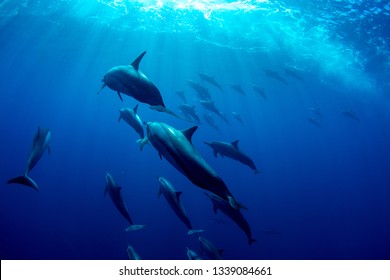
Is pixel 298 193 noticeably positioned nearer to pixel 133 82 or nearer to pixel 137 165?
pixel 137 165

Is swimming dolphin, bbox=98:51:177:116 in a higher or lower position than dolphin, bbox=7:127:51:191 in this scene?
higher

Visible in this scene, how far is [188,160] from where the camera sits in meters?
2.50

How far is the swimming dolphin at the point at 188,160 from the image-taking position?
245 cm

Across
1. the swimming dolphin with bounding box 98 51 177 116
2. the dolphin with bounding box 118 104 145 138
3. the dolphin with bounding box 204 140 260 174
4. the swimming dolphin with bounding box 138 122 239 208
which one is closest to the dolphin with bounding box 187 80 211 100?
the dolphin with bounding box 204 140 260 174

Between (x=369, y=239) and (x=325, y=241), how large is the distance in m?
8.04

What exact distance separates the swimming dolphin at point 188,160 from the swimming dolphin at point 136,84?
72 cm

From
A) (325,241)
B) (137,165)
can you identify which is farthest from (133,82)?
(137,165)

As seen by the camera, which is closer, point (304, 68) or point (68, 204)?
point (68, 204)

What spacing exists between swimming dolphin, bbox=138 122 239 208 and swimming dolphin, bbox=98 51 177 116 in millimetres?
725

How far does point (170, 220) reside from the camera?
837 inches

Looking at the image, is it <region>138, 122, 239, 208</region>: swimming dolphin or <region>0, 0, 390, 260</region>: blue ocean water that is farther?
<region>0, 0, 390, 260</region>: blue ocean water

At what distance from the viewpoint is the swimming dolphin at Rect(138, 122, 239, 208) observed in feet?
8.05

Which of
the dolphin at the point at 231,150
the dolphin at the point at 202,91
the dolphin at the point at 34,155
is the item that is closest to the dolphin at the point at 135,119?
the dolphin at the point at 34,155

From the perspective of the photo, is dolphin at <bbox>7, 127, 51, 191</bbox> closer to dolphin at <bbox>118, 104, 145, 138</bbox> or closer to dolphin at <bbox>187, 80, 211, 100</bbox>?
dolphin at <bbox>118, 104, 145, 138</bbox>
